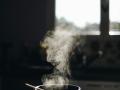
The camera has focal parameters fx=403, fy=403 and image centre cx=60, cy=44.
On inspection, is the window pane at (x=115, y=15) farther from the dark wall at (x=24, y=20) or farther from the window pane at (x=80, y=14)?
the dark wall at (x=24, y=20)

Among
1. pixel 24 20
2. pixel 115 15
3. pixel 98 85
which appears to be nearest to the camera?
pixel 98 85

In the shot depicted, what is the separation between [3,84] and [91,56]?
905mm

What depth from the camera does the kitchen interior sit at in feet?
12.5

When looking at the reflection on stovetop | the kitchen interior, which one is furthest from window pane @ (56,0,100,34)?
the reflection on stovetop

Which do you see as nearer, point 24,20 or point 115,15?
point 115,15

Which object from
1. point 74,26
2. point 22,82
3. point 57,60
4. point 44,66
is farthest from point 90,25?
point 57,60

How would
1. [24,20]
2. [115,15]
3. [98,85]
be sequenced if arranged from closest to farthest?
1. [98,85]
2. [115,15]
3. [24,20]

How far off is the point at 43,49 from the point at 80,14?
500mm

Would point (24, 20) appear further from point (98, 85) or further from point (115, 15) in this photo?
point (98, 85)

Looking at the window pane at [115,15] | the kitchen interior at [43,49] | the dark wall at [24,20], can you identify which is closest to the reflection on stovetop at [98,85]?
the kitchen interior at [43,49]

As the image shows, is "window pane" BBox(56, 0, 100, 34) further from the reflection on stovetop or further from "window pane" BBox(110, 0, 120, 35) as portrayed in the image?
the reflection on stovetop

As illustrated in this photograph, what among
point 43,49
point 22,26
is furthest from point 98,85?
point 22,26

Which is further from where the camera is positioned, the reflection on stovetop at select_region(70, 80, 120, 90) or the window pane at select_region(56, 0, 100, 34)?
the window pane at select_region(56, 0, 100, 34)

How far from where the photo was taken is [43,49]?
12.3ft
